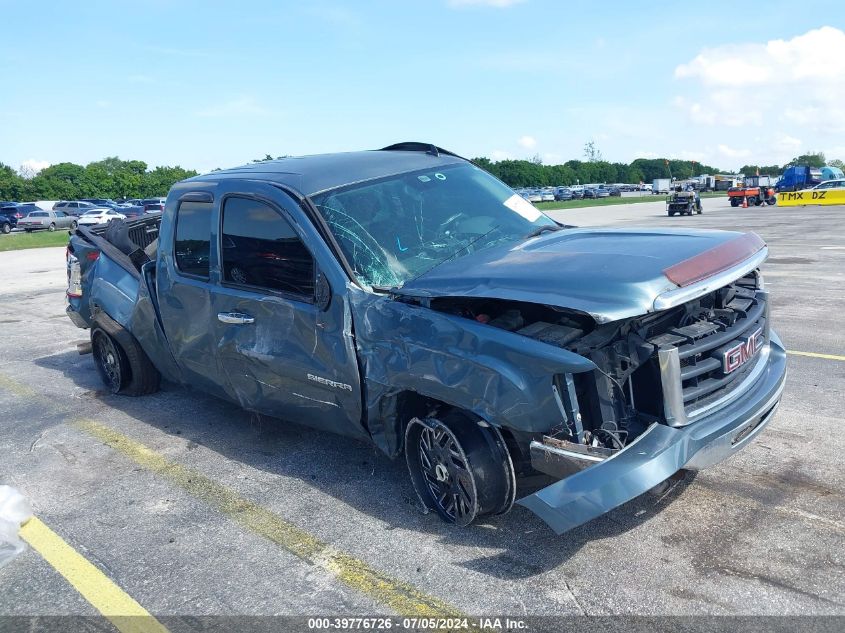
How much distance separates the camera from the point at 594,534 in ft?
11.4

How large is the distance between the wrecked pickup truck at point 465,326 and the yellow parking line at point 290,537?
52 cm

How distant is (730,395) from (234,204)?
3.03 m

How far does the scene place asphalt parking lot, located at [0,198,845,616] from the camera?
303cm

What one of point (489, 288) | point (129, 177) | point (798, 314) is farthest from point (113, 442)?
point (129, 177)

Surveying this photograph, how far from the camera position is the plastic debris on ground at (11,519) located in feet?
12.0

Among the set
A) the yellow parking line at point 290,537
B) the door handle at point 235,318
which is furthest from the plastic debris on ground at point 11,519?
the door handle at point 235,318

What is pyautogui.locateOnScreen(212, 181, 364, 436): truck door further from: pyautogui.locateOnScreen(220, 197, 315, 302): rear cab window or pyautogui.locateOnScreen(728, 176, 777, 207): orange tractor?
pyautogui.locateOnScreen(728, 176, 777, 207): orange tractor

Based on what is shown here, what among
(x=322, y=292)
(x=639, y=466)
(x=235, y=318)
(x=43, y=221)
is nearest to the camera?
(x=639, y=466)

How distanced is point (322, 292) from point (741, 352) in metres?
2.09

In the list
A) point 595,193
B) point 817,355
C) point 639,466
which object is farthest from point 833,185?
point 639,466

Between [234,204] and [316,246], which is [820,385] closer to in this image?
[316,246]

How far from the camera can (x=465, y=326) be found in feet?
10.7

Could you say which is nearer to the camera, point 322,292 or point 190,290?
point 322,292

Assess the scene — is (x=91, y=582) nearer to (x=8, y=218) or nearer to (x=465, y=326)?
(x=465, y=326)
